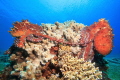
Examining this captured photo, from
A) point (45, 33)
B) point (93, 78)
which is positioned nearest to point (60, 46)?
point (45, 33)

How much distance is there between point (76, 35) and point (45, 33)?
1.21 m

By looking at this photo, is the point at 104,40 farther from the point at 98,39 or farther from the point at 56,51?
the point at 56,51

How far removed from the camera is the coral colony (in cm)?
288

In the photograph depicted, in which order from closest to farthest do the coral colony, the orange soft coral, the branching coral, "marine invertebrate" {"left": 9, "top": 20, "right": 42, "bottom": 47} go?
the branching coral
the coral colony
"marine invertebrate" {"left": 9, "top": 20, "right": 42, "bottom": 47}
the orange soft coral

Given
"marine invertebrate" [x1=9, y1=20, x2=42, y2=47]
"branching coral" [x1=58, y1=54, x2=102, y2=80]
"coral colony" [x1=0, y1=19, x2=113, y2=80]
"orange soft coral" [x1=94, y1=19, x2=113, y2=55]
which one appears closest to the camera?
"branching coral" [x1=58, y1=54, x2=102, y2=80]

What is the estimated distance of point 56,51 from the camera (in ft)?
11.2

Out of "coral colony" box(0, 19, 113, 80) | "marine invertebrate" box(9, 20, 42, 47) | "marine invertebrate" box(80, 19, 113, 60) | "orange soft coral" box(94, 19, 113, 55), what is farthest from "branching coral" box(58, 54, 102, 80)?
"marine invertebrate" box(9, 20, 42, 47)

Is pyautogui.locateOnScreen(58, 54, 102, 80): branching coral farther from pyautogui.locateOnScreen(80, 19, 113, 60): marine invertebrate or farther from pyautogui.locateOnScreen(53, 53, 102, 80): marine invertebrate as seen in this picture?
pyautogui.locateOnScreen(80, 19, 113, 60): marine invertebrate

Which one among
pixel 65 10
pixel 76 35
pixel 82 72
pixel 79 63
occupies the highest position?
pixel 65 10

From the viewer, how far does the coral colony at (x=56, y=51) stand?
288 centimetres

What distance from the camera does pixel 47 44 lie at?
3297 millimetres

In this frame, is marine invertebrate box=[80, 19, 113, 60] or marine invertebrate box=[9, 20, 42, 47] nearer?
marine invertebrate box=[9, 20, 42, 47]

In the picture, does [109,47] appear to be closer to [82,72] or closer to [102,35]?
[102,35]

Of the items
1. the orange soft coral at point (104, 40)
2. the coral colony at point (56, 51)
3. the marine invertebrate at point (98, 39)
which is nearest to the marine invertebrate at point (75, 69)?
the coral colony at point (56, 51)
